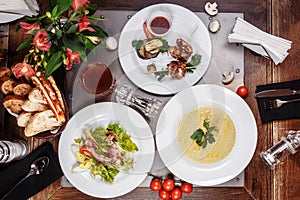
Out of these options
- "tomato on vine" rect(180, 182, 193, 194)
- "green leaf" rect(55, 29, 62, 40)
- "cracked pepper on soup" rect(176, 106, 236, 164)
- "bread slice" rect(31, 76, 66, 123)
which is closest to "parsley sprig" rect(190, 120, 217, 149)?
"cracked pepper on soup" rect(176, 106, 236, 164)

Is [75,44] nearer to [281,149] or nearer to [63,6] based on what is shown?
[63,6]

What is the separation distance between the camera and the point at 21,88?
5.38ft

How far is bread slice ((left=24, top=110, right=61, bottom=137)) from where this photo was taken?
1609 mm

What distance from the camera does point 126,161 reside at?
171 cm

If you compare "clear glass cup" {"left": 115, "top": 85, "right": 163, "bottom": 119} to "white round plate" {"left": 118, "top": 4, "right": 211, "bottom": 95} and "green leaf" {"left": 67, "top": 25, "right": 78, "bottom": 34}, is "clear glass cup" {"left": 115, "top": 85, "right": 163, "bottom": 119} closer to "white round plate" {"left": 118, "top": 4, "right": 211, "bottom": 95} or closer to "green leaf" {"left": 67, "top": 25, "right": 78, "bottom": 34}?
"white round plate" {"left": 118, "top": 4, "right": 211, "bottom": 95}


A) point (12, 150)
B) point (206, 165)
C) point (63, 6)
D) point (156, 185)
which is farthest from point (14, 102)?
point (206, 165)

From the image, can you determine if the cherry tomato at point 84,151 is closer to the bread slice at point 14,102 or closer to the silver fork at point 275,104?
the bread slice at point 14,102

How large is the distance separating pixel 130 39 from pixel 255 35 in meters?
0.41

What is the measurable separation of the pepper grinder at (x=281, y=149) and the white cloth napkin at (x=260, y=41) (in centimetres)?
25

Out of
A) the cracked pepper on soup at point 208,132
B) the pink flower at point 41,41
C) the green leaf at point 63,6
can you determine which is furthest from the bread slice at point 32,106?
the cracked pepper on soup at point 208,132

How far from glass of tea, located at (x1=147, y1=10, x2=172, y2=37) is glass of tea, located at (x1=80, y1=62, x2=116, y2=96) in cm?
20

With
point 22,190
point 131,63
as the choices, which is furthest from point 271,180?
point 22,190

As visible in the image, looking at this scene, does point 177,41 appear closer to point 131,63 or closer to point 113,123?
point 131,63

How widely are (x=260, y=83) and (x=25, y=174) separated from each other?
2.72ft
